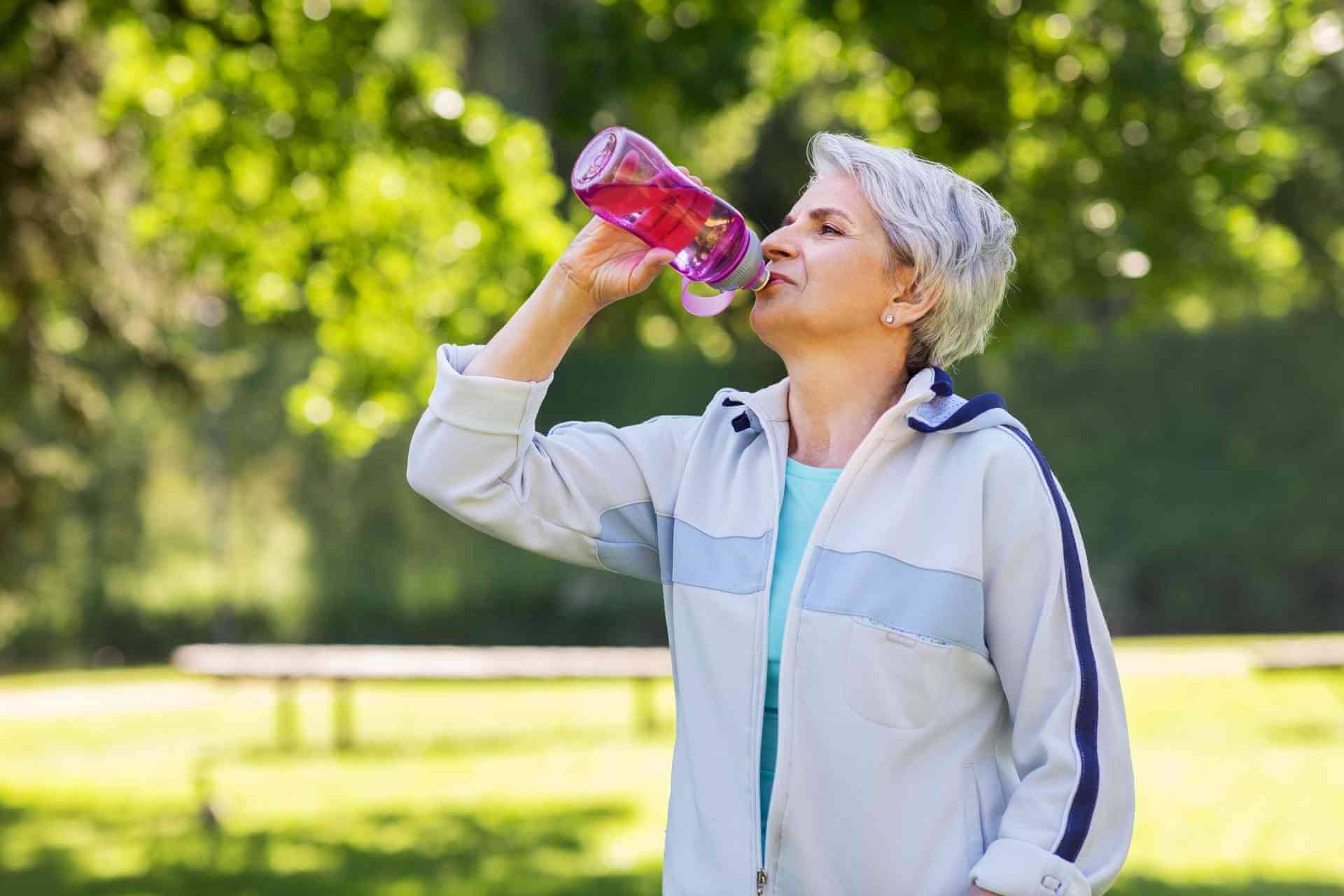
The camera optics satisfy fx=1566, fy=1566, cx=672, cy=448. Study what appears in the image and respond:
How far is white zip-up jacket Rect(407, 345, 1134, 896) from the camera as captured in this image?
2037 millimetres

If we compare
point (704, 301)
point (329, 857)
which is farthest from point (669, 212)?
point (329, 857)

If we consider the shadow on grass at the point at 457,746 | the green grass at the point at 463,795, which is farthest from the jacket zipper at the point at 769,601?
the shadow on grass at the point at 457,746

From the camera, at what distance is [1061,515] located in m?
2.11

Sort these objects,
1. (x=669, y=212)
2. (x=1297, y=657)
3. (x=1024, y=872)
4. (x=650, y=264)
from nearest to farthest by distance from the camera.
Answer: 1. (x=1024, y=872)
2. (x=650, y=264)
3. (x=669, y=212)
4. (x=1297, y=657)

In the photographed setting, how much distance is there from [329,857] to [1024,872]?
561 centimetres

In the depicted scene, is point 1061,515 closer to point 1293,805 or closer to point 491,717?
point 1293,805

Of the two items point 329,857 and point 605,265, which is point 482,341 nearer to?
point 329,857

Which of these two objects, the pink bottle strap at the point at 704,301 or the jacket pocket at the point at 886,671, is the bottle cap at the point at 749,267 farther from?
the jacket pocket at the point at 886,671

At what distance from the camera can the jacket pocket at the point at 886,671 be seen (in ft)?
6.66

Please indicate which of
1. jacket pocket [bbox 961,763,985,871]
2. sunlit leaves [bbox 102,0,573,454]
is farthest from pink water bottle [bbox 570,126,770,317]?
sunlit leaves [bbox 102,0,573,454]

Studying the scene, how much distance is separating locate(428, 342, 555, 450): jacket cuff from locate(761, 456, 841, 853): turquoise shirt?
15.2 inches

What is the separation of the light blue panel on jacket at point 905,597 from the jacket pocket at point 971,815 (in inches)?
6.5

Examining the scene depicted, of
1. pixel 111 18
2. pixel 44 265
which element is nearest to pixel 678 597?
pixel 111 18

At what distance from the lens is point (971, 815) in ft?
6.81
